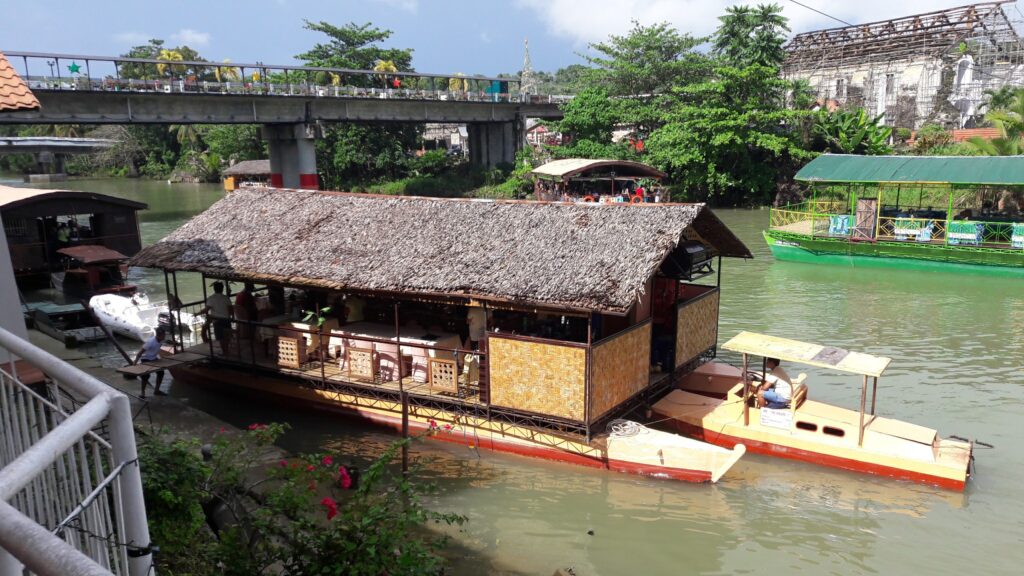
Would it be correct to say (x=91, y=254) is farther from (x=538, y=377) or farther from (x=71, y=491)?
(x=71, y=491)

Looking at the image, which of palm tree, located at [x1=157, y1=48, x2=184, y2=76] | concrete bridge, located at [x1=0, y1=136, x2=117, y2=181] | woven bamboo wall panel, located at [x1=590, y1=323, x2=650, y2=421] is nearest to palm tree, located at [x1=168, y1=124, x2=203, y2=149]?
palm tree, located at [x1=157, y1=48, x2=184, y2=76]

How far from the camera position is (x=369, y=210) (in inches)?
505

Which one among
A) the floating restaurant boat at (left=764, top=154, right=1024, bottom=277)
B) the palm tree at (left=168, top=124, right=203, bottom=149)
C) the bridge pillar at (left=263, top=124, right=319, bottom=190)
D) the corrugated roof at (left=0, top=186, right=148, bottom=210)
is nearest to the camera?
the corrugated roof at (left=0, top=186, right=148, bottom=210)

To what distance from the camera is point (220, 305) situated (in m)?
13.3

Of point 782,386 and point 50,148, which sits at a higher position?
point 50,148

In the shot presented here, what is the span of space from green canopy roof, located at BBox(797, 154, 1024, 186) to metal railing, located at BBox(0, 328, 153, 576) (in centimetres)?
2495

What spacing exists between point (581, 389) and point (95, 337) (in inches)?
Result: 513

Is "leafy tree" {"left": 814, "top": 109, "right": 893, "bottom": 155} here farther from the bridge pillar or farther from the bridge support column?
the bridge pillar

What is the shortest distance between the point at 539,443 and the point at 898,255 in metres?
18.4

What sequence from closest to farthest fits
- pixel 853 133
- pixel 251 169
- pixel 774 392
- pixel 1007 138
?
1. pixel 774 392
2. pixel 1007 138
3. pixel 853 133
4. pixel 251 169

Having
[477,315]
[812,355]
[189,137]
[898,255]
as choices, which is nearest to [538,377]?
[477,315]

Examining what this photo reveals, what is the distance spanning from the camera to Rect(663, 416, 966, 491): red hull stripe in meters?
9.77

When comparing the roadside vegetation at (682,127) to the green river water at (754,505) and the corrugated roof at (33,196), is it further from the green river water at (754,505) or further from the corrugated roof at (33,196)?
the green river water at (754,505)

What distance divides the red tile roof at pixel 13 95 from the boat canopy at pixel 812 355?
863 centimetres
